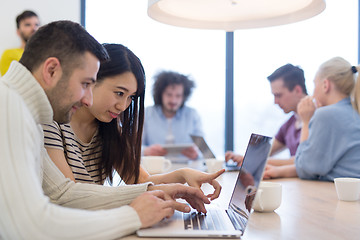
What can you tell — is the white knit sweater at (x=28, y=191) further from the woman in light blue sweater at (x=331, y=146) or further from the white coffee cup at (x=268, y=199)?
the woman in light blue sweater at (x=331, y=146)

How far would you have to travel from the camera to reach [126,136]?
63.4 inches

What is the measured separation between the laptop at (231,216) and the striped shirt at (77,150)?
41cm

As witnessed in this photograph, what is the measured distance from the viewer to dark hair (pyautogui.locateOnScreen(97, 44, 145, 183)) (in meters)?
1.50

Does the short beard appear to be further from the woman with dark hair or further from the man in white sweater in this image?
the woman with dark hair

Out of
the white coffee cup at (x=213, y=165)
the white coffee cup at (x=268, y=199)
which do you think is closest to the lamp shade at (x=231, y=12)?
the white coffee cup at (x=268, y=199)

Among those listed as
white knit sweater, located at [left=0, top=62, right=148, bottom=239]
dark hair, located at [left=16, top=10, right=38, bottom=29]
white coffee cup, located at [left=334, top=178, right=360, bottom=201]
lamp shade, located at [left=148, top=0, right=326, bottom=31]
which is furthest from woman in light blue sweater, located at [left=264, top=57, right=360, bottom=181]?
dark hair, located at [left=16, top=10, right=38, bottom=29]

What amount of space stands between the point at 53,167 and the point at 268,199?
24.4 inches

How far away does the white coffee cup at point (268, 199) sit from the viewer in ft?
3.99

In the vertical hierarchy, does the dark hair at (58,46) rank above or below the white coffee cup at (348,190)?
above

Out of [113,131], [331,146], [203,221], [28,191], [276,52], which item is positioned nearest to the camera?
[28,191]

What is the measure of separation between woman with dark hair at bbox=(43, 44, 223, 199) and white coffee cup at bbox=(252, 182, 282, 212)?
133 mm

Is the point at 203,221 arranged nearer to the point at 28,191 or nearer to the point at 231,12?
the point at 28,191

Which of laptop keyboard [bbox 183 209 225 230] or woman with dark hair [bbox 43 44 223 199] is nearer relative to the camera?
laptop keyboard [bbox 183 209 225 230]

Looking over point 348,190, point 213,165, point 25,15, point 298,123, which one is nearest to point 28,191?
point 348,190
